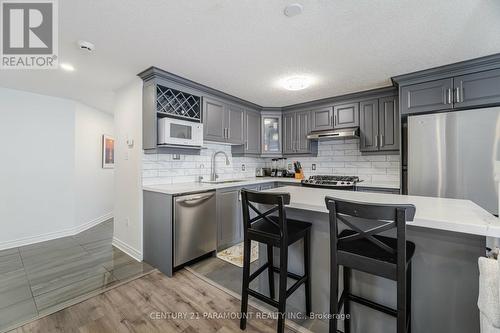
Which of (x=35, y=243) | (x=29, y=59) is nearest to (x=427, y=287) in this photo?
(x=29, y=59)

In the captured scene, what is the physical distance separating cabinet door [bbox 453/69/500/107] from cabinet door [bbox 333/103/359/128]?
1194 mm

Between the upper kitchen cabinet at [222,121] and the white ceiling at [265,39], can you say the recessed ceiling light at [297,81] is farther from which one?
the upper kitchen cabinet at [222,121]

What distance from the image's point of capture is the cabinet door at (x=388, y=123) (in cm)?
315

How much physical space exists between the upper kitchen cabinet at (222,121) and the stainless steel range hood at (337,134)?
1253 mm

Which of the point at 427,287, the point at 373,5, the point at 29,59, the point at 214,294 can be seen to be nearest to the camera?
the point at 427,287

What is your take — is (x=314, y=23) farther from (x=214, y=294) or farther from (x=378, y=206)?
(x=214, y=294)

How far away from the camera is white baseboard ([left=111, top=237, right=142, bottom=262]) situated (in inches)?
111

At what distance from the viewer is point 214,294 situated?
Answer: 2.09 meters

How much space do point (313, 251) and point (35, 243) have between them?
409 centimetres

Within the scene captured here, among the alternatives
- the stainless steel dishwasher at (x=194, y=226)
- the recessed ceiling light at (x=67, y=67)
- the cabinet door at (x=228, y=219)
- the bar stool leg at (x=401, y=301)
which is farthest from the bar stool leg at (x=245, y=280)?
the recessed ceiling light at (x=67, y=67)

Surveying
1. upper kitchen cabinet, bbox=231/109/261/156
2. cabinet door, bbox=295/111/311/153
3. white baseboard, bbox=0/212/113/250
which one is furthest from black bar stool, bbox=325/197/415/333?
white baseboard, bbox=0/212/113/250

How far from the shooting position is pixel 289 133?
4258 mm

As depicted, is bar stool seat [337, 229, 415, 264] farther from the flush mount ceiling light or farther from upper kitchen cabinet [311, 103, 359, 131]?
upper kitchen cabinet [311, 103, 359, 131]

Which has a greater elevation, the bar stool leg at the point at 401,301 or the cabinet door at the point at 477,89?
the cabinet door at the point at 477,89
